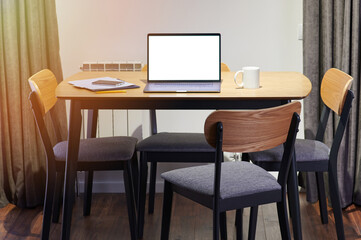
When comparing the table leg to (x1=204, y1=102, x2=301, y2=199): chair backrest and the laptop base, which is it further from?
(x1=204, y1=102, x2=301, y2=199): chair backrest

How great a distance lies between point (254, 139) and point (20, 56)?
1.71m

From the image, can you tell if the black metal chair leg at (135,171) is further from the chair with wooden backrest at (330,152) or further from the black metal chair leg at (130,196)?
the chair with wooden backrest at (330,152)

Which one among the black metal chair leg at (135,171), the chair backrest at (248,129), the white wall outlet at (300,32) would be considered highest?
the white wall outlet at (300,32)

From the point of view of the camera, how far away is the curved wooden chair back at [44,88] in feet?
9.09

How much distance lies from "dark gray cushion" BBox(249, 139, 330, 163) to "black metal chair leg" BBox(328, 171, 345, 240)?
0.10m

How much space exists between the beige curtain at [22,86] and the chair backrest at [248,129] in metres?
1.57

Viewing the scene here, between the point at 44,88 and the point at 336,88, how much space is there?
1.36 meters

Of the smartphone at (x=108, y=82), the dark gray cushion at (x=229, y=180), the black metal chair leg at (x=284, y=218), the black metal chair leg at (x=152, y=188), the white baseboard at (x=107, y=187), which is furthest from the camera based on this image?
the white baseboard at (x=107, y=187)

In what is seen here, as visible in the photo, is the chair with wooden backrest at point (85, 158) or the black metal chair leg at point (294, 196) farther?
the chair with wooden backrest at point (85, 158)

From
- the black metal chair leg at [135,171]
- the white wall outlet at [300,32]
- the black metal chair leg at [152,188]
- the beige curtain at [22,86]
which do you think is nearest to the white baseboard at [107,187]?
the beige curtain at [22,86]

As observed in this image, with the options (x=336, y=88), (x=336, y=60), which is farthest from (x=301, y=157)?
(x=336, y=60)

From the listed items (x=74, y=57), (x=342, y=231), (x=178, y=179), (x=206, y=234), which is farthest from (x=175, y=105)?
(x=74, y=57)

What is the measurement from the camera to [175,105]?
2688 millimetres

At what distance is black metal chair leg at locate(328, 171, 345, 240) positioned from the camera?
2895mm
